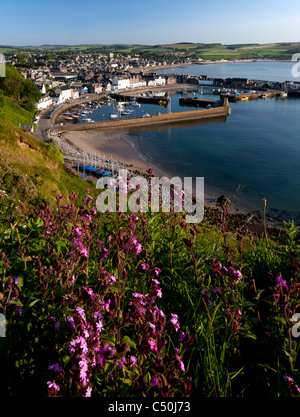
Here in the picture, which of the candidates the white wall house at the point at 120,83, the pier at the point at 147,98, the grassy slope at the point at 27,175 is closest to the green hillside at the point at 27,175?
the grassy slope at the point at 27,175

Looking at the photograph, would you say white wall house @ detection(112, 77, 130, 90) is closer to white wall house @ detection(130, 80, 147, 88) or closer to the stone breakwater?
white wall house @ detection(130, 80, 147, 88)

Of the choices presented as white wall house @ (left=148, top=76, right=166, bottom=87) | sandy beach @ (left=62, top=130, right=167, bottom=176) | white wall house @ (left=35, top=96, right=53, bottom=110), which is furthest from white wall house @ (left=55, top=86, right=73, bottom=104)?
white wall house @ (left=148, top=76, right=166, bottom=87)

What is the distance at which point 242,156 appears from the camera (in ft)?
112

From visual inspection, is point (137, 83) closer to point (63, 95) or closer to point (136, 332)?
point (63, 95)

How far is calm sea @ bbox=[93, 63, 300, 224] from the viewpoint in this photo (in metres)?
24.3

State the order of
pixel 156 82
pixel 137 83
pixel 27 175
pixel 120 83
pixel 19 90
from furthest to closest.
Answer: pixel 156 82, pixel 137 83, pixel 120 83, pixel 19 90, pixel 27 175

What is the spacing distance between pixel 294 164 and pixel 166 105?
49102 mm

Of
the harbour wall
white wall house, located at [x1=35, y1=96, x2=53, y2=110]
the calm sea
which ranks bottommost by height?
the calm sea

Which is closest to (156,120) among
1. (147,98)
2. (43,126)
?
(43,126)

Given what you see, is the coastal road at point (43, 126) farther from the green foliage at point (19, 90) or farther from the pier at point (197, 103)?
the pier at point (197, 103)

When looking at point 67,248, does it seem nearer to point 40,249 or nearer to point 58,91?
point 40,249

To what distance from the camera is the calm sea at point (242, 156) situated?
24.3 meters

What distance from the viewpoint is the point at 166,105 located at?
244 ft
